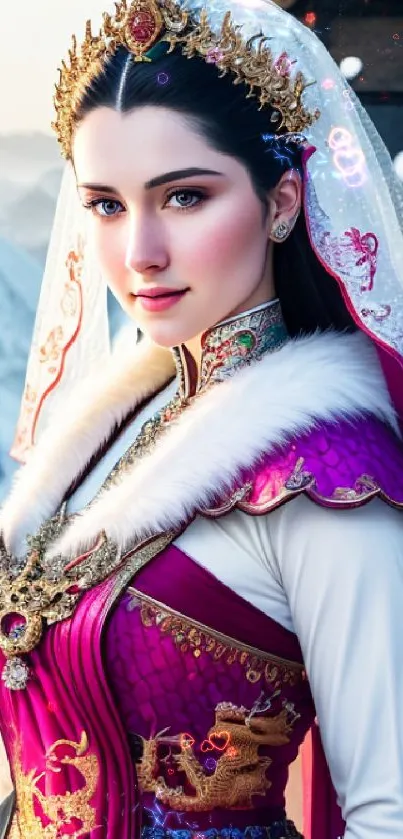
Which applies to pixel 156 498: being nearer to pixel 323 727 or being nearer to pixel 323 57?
pixel 323 727

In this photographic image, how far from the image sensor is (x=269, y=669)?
1054 millimetres

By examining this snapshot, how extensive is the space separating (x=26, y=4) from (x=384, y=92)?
2.60 feet

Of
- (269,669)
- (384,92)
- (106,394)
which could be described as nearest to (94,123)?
(106,394)

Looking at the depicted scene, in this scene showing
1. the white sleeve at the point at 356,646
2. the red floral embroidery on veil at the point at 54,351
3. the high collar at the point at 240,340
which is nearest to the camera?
the white sleeve at the point at 356,646

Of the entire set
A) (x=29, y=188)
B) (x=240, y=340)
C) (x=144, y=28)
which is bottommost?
(x=240, y=340)

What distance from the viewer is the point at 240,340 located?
3.77 feet

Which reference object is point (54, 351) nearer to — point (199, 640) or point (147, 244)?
point (147, 244)

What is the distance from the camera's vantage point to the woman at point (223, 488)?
3.23 feet

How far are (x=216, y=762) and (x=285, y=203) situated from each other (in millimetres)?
622

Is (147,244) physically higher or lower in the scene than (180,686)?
higher

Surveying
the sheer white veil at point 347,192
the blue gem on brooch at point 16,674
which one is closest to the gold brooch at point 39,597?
the blue gem on brooch at point 16,674

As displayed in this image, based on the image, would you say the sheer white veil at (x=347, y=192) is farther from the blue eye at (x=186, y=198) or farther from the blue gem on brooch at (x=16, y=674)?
the blue gem on brooch at (x=16, y=674)

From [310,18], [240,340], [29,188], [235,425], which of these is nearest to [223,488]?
[235,425]

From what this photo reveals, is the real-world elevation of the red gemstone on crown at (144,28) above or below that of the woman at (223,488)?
above
